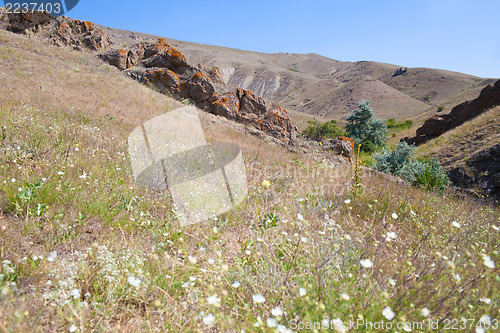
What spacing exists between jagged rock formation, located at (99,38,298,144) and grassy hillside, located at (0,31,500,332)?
1011cm

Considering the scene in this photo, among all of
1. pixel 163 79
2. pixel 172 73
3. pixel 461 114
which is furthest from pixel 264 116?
pixel 461 114

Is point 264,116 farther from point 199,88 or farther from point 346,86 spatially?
point 346,86

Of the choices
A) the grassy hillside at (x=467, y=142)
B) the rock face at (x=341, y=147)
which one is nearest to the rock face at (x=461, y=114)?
the grassy hillside at (x=467, y=142)

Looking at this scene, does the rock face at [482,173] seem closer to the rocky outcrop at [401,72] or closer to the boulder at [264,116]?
the boulder at [264,116]

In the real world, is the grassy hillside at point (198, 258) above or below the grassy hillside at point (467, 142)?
below

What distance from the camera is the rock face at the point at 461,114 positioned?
20.8 meters

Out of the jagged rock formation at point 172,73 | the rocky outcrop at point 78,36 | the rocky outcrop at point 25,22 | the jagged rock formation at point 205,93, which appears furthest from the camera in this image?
the rocky outcrop at point 78,36

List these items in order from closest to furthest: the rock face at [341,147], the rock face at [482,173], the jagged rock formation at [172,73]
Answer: the rock face at [482,173] < the rock face at [341,147] < the jagged rock formation at [172,73]

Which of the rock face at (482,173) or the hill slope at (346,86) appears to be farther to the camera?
the hill slope at (346,86)

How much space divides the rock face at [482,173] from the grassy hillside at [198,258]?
7.74 m

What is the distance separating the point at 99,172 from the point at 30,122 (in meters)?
2.33

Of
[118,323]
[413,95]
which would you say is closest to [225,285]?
[118,323]

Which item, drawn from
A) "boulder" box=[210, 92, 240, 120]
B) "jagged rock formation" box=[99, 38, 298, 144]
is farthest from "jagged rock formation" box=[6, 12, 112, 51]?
"boulder" box=[210, 92, 240, 120]

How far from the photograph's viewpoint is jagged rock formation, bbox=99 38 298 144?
15.1 m
